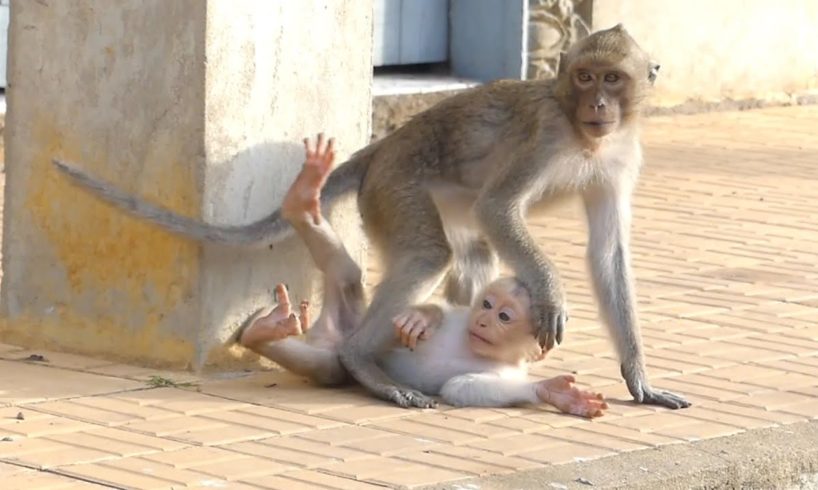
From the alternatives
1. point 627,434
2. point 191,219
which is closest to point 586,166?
point 627,434

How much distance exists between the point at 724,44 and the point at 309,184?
7.42m

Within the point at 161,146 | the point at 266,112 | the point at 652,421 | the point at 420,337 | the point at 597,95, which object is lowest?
the point at 652,421

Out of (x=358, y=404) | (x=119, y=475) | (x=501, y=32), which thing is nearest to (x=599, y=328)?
(x=358, y=404)

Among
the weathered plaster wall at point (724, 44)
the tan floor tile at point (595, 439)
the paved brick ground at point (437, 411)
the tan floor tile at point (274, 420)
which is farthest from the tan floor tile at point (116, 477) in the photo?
the weathered plaster wall at point (724, 44)

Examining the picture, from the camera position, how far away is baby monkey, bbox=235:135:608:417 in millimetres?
5848

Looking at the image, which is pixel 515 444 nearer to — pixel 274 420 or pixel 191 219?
pixel 274 420

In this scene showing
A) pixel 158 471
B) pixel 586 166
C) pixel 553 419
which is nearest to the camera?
pixel 158 471

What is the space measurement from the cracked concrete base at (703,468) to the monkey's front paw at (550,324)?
559 millimetres

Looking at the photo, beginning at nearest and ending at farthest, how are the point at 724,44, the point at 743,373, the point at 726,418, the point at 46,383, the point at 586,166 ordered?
the point at 726,418, the point at 46,383, the point at 586,166, the point at 743,373, the point at 724,44

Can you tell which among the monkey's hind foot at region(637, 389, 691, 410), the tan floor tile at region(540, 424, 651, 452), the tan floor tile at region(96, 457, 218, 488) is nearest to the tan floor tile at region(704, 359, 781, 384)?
the monkey's hind foot at region(637, 389, 691, 410)

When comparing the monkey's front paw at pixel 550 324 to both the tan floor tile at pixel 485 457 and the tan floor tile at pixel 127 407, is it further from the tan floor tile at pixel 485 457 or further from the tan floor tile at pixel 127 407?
the tan floor tile at pixel 127 407

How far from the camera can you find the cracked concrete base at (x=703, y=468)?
4.99 meters

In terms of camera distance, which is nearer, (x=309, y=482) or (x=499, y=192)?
(x=309, y=482)

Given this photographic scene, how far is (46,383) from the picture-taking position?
6000 millimetres
